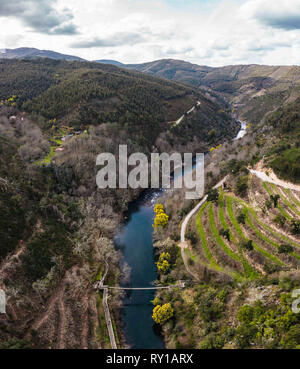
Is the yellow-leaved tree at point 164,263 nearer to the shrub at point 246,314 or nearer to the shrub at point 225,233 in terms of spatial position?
the shrub at point 225,233

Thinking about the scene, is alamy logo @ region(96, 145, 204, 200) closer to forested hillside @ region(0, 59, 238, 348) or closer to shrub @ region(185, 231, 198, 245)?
forested hillside @ region(0, 59, 238, 348)

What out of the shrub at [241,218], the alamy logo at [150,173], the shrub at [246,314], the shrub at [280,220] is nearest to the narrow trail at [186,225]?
the alamy logo at [150,173]

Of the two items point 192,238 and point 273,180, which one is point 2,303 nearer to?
point 192,238

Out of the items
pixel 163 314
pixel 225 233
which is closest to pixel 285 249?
pixel 225 233

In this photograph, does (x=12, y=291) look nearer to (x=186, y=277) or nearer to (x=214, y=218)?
(x=186, y=277)

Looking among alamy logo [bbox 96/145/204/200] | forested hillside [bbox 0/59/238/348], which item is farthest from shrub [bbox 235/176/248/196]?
forested hillside [bbox 0/59/238/348]

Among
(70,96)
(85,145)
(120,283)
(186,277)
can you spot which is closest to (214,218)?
(186,277)
